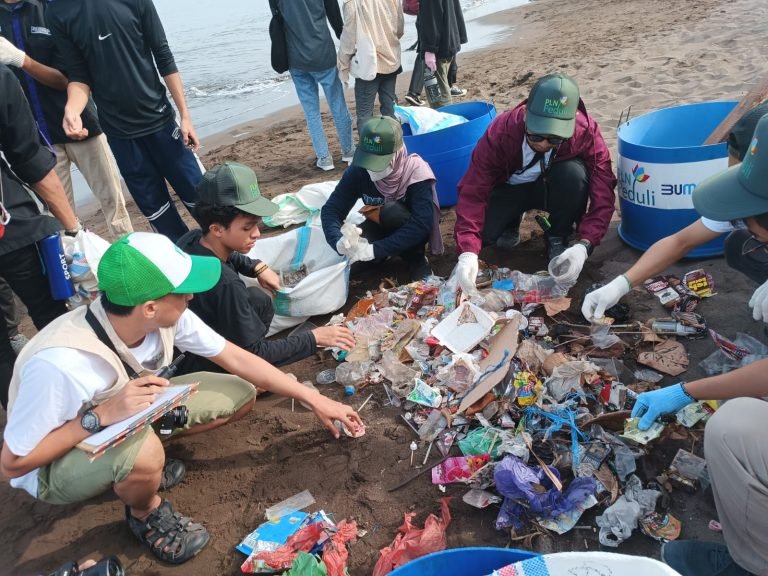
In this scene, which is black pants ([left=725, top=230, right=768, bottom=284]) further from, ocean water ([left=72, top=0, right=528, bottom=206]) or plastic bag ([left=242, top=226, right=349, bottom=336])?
ocean water ([left=72, top=0, right=528, bottom=206])

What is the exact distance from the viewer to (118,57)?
3.24 meters

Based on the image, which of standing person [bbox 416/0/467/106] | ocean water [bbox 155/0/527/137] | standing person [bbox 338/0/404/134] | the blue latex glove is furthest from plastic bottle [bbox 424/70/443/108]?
the blue latex glove

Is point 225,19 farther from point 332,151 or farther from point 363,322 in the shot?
point 363,322

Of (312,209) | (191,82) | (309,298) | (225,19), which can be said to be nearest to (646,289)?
(309,298)

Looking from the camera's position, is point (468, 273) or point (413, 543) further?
point (468, 273)

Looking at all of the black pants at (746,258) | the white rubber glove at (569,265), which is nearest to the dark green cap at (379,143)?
the white rubber glove at (569,265)

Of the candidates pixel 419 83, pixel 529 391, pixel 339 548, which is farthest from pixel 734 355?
pixel 419 83

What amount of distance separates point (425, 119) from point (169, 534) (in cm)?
299

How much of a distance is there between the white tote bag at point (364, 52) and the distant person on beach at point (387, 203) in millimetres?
1889

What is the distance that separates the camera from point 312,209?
4281 millimetres

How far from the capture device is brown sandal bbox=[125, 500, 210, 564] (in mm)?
2008

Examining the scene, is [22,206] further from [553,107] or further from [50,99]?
[553,107]

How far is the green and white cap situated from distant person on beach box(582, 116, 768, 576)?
1.56 meters

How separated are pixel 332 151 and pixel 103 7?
302cm
